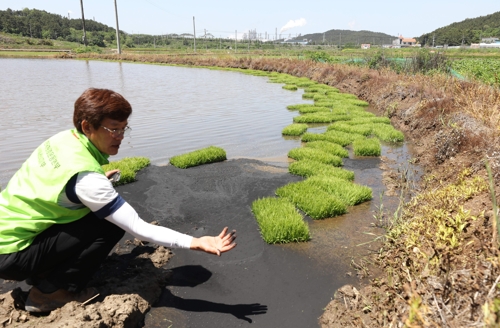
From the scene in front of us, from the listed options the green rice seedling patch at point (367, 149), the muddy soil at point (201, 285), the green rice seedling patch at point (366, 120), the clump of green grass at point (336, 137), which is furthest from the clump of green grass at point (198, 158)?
the green rice seedling patch at point (366, 120)

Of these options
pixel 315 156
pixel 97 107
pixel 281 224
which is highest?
pixel 97 107

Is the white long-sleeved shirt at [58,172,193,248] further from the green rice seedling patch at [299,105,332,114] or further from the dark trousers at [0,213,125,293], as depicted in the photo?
the green rice seedling patch at [299,105,332,114]

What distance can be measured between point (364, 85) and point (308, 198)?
14.6 m

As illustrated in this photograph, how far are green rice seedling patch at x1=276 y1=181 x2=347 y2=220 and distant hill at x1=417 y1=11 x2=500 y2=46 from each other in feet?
325

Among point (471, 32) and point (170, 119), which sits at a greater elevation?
point (471, 32)

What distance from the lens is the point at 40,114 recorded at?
12.9 m

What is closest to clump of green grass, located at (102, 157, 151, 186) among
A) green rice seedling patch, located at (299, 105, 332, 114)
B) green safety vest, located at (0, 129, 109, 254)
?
green safety vest, located at (0, 129, 109, 254)

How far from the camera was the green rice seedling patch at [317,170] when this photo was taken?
21.9 feet

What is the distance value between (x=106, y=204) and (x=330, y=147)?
6744 millimetres

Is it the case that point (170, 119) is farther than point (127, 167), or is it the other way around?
point (170, 119)

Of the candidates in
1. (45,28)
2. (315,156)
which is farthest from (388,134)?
(45,28)

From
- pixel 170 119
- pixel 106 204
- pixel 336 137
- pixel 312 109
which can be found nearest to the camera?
pixel 106 204

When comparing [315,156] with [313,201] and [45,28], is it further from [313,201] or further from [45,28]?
[45,28]

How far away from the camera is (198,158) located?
754 cm
